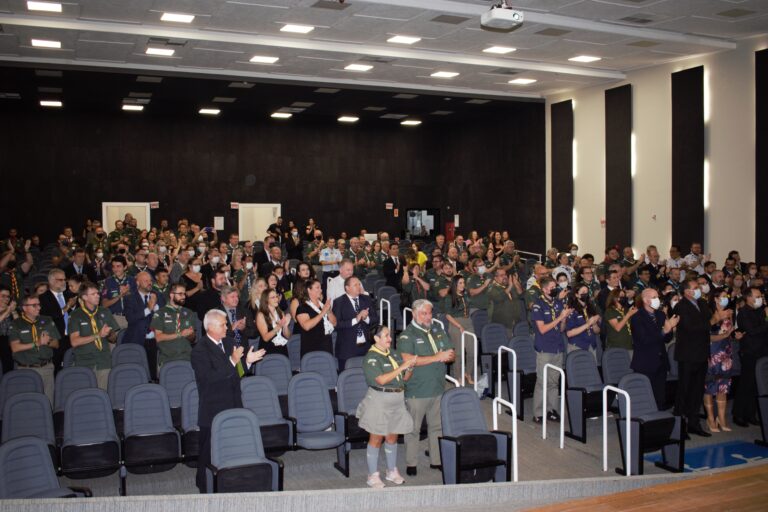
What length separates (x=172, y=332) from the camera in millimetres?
8141

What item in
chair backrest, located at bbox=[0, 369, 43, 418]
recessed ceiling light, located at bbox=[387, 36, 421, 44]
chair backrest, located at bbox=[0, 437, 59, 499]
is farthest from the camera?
recessed ceiling light, located at bbox=[387, 36, 421, 44]

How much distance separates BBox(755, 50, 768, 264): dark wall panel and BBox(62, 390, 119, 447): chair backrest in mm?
13484

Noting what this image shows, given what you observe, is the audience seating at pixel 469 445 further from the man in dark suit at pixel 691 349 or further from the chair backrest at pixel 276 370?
the man in dark suit at pixel 691 349

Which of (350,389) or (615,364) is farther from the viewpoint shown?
(615,364)

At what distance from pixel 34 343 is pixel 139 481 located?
201 centimetres

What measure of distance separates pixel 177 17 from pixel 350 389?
8504 mm

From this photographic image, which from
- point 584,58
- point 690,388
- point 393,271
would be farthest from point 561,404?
point 584,58

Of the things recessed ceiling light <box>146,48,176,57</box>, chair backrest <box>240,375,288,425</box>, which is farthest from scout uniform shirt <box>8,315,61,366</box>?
recessed ceiling light <box>146,48,176,57</box>

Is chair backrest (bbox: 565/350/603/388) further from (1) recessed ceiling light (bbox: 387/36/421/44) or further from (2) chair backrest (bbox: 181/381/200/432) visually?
(1) recessed ceiling light (bbox: 387/36/421/44)

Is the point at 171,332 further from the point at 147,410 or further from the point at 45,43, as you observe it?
the point at 45,43

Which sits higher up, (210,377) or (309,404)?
(210,377)

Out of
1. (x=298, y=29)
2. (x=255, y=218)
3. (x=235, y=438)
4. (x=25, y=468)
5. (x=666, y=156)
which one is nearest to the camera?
(x=25, y=468)

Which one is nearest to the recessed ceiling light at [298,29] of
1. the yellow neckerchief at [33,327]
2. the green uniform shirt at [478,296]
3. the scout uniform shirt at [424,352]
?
the green uniform shirt at [478,296]

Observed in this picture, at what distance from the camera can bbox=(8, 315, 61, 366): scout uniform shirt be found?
25.1 feet
